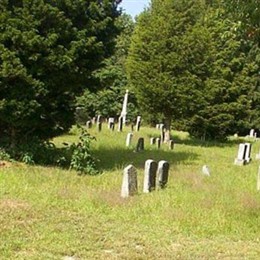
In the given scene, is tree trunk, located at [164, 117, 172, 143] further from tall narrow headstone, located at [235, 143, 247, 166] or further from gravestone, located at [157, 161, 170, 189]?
gravestone, located at [157, 161, 170, 189]

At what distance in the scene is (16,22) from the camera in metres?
11.4

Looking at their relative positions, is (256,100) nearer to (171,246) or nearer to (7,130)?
(7,130)

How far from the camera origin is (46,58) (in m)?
11.6

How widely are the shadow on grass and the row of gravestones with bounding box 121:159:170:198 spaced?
2311 mm

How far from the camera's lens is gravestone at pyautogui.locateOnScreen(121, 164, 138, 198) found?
9.74 metres

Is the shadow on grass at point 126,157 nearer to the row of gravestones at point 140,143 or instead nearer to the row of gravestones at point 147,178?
the row of gravestones at point 140,143

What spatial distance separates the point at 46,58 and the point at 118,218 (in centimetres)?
497

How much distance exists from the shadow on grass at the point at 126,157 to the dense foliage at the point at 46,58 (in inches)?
70.1

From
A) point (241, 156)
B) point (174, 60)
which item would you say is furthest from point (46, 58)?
point (174, 60)

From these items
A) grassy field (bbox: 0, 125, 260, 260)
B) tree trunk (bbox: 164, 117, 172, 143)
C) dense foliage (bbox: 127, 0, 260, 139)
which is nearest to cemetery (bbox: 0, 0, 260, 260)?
grassy field (bbox: 0, 125, 260, 260)

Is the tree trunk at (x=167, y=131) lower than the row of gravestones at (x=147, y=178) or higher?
higher

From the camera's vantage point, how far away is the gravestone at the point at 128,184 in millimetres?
9742

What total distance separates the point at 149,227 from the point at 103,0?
730 centimetres

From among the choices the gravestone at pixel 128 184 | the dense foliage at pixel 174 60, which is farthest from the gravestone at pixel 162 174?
the dense foliage at pixel 174 60
